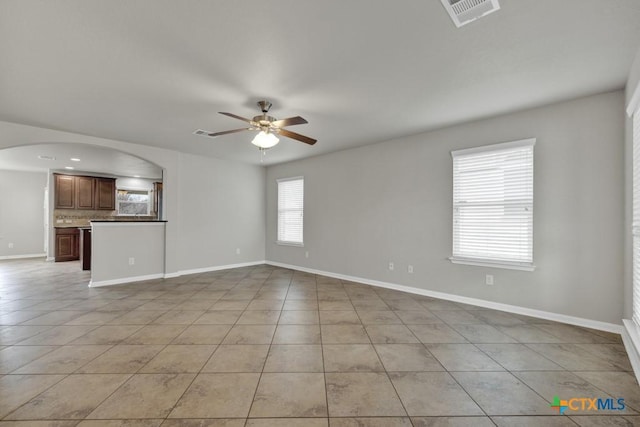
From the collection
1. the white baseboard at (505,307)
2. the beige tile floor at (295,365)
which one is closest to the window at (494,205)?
the white baseboard at (505,307)

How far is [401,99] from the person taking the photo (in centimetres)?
305

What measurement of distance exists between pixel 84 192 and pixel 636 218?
36.4ft

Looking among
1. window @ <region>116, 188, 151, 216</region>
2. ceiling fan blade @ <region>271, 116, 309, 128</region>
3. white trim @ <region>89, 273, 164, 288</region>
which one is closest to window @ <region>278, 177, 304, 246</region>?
white trim @ <region>89, 273, 164, 288</region>

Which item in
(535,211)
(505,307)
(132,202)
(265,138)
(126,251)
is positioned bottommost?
(505,307)

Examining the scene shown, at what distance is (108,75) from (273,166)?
4.37 m

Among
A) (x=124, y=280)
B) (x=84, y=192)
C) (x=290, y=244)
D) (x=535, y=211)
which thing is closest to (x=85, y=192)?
(x=84, y=192)

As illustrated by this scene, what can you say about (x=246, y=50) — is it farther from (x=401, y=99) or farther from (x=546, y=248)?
(x=546, y=248)

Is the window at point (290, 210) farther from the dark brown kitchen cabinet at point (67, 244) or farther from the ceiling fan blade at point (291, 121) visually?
the dark brown kitchen cabinet at point (67, 244)

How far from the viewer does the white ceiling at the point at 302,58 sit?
5.80 feet

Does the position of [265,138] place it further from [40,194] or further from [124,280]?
[40,194]

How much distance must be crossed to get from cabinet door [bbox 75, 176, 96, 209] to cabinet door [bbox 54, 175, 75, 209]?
0.35 feet

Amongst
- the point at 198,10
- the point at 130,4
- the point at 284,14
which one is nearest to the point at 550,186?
the point at 284,14

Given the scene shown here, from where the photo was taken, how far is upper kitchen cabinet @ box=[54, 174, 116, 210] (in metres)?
7.49

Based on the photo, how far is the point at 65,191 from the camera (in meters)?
7.55
